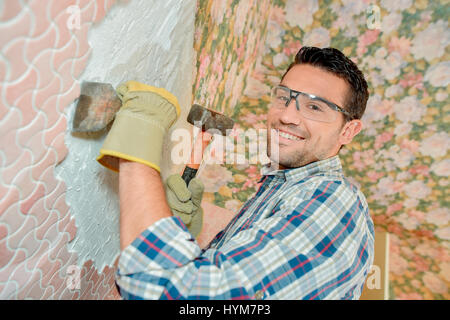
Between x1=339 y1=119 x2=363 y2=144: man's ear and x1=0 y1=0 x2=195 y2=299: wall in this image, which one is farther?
x1=339 y1=119 x2=363 y2=144: man's ear

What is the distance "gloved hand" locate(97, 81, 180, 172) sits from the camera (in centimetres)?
67

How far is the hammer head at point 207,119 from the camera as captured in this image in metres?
1.07

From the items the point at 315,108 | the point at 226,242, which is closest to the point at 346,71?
the point at 315,108

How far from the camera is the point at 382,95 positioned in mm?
1788

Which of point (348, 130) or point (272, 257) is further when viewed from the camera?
point (348, 130)

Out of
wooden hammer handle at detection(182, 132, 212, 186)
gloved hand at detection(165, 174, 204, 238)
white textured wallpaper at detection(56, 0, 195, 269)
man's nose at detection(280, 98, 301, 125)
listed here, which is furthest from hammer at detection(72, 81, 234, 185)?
man's nose at detection(280, 98, 301, 125)

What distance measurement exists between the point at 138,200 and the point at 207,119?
0.54 meters

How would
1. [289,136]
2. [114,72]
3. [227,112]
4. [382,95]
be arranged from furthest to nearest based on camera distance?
[227,112], [382,95], [289,136], [114,72]

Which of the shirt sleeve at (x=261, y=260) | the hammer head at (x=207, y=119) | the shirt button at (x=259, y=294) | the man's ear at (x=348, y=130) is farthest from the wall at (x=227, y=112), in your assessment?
the man's ear at (x=348, y=130)

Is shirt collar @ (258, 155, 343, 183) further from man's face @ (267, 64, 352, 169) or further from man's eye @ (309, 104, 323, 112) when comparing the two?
man's eye @ (309, 104, 323, 112)

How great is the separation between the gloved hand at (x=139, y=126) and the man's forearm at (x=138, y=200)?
0.03 metres

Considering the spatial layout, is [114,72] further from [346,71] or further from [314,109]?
[346,71]

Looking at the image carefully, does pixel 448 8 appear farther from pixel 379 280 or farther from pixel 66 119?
pixel 66 119

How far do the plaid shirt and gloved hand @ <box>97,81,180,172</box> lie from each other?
0.18 m
